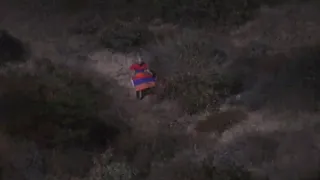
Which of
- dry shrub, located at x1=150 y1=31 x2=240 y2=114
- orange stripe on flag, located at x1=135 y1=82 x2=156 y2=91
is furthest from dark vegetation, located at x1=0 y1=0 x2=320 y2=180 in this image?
orange stripe on flag, located at x1=135 y1=82 x2=156 y2=91

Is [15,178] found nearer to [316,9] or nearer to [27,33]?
[27,33]

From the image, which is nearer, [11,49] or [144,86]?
[144,86]

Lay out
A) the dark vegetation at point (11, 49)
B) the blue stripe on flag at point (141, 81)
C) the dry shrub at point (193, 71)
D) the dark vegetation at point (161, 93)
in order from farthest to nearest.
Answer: the dark vegetation at point (11, 49)
the blue stripe on flag at point (141, 81)
the dry shrub at point (193, 71)
the dark vegetation at point (161, 93)

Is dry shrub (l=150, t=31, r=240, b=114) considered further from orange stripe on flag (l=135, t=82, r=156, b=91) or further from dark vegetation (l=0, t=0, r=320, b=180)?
orange stripe on flag (l=135, t=82, r=156, b=91)

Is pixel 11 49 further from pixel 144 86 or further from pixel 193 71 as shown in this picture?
pixel 193 71

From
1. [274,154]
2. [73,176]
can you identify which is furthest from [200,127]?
[73,176]

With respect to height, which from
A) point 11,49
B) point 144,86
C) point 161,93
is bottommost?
point 161,93

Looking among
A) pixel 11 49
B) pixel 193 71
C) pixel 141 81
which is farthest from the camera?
pixel 11 49

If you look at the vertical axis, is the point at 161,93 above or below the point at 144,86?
below

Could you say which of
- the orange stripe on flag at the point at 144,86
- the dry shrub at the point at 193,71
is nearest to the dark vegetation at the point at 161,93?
the dry shrub at the point at 193,71

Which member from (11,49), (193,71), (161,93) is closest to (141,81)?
(161,93)

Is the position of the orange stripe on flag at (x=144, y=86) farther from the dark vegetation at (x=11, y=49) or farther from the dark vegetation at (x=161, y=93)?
the dark vegetation at (x=11, y=49)
